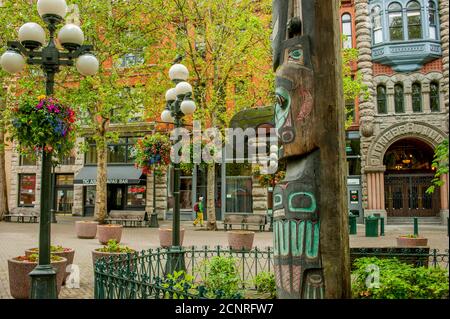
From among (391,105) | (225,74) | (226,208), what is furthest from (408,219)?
(225,74)

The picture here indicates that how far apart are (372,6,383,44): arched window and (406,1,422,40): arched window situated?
5.34 feet

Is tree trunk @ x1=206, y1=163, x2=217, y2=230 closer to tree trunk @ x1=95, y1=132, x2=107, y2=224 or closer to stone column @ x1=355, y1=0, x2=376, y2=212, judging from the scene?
tree trunk @ x1=95, y1=132, x2=107, y2=224

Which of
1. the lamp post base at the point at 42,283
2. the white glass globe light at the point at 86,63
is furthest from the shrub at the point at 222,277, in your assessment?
the white glass globe light at the point at 86,63

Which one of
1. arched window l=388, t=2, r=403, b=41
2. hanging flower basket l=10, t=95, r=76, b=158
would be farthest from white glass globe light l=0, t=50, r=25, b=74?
arched window l=388, t=2, r=403, b=41

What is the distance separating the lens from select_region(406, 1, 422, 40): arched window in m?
26.7

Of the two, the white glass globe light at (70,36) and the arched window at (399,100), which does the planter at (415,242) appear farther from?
the arched window at (399,100)

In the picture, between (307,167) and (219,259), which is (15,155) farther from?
(307,167)

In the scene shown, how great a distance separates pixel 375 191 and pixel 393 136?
11.5ft

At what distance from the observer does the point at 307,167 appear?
505 cm

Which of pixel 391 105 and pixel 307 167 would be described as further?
pixel 391 105

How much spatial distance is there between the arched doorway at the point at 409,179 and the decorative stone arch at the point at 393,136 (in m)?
1.50

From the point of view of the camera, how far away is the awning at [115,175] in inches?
1190

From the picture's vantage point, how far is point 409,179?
89.8 feet

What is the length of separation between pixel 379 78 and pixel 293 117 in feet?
79.5
